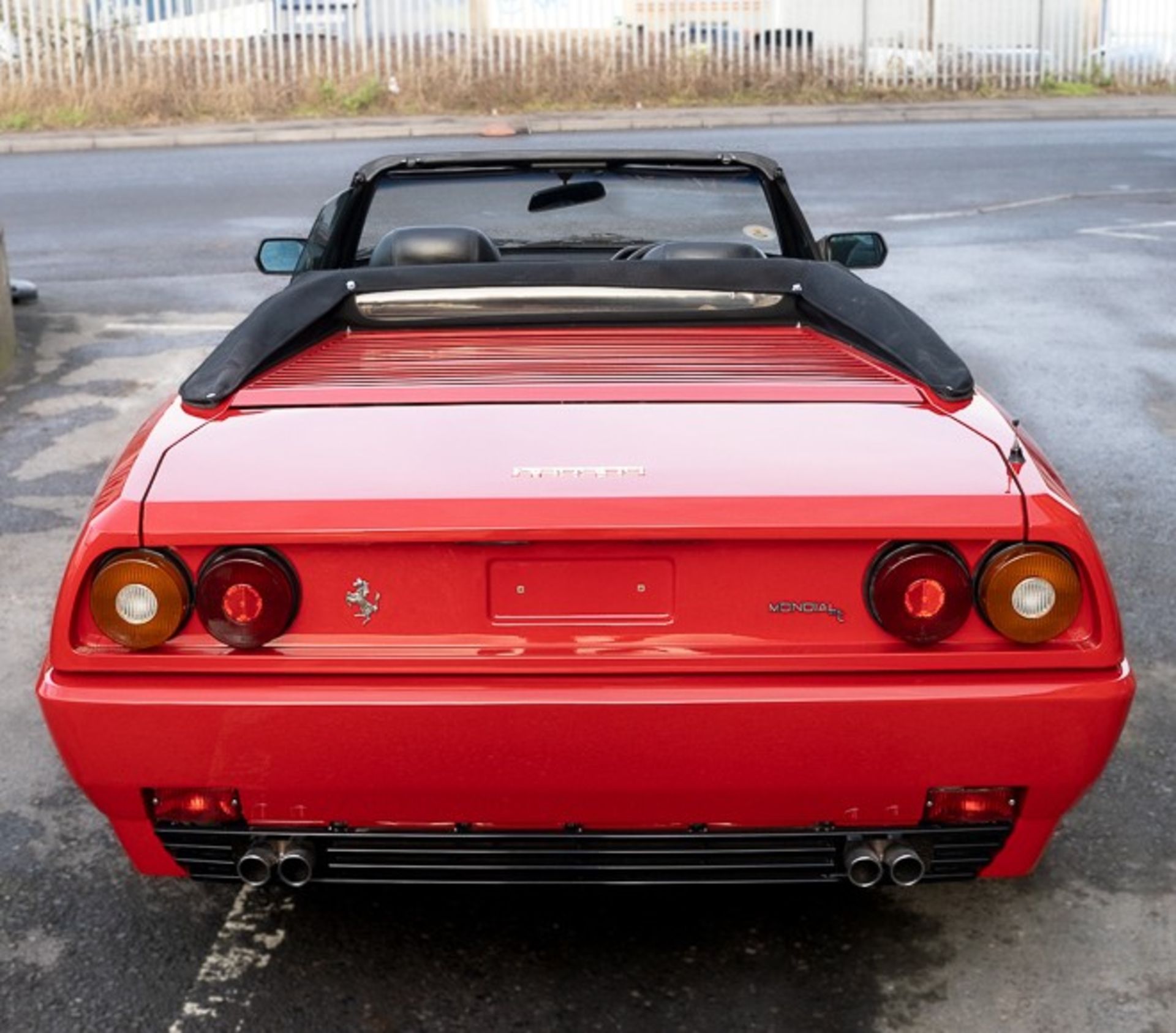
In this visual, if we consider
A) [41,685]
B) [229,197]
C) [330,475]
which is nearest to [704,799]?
[330,475]

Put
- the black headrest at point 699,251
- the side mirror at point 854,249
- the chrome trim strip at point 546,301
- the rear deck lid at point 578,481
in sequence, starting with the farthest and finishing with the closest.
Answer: the side mirror at point 854,249 < the black headrest at point 699,251 < the chrome trim strip at point 546,301 < the rear deck lid at point 578,481

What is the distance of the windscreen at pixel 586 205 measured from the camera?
5.71 m

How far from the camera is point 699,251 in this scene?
4.94 meters

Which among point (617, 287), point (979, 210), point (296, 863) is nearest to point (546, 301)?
point (617, 287)

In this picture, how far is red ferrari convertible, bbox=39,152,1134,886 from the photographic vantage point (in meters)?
3.39

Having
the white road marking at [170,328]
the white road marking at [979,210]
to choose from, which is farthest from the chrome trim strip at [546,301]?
the white road marking at [979,210]

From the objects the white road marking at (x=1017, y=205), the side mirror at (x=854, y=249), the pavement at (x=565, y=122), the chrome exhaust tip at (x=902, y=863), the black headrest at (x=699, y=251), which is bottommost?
the pavement at (x=565, y=122)

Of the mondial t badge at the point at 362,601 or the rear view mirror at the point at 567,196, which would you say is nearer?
the mondial t badge at the point at 362,601

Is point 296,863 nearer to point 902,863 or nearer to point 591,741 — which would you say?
point 591,741

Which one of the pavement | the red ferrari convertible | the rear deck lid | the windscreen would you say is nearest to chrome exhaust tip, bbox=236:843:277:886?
the red ferrari convertible

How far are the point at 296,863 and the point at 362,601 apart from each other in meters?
0.50

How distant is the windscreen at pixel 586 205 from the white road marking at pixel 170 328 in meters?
5.68

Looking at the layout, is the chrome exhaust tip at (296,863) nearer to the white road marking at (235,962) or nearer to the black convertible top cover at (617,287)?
the white road marking at (235,962)

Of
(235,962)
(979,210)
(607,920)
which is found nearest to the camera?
(235,962)
